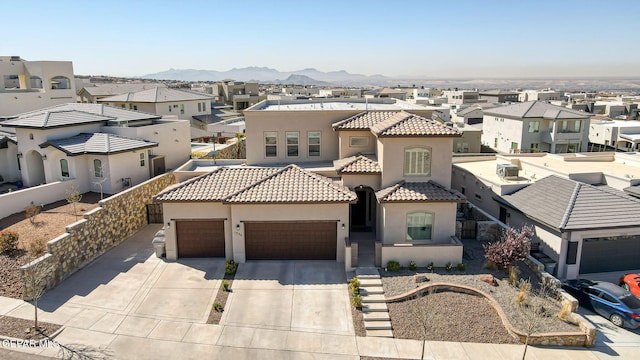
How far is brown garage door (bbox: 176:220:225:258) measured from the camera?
21828mm

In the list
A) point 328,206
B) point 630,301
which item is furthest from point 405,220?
point 630,301

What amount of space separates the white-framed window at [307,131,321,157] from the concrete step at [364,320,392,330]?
12.5 metres

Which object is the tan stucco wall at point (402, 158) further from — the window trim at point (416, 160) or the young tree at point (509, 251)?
the young tree at point (509, 251)

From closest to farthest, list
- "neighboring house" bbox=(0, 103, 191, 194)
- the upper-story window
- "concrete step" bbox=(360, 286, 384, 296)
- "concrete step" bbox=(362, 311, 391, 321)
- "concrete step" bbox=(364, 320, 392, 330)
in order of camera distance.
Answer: "concrete step" bbox=(364, 320, 392, 330) < "concrete step" bbox=(362, 311, 391, 321) < "concrete step" bbox=(360, 286, 384, 296) < "neighboring house" bbox=(0, 103, 191, 194) < the upper-story window

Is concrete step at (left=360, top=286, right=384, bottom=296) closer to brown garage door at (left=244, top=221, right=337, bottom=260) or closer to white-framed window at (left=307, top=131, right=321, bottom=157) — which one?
brown garage door at (left=244, top=221, right=337, bottom=260)

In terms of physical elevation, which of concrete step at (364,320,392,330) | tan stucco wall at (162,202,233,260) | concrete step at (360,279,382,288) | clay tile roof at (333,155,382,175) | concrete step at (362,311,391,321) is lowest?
concrete step at (364,320,392,330)

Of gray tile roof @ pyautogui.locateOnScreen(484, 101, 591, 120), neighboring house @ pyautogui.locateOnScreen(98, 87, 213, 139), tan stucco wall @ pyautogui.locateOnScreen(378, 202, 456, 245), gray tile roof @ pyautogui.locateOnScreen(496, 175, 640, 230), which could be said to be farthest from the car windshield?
neighboring house @ pyautogui.locateOnScreen(98, 87, 213, 139)

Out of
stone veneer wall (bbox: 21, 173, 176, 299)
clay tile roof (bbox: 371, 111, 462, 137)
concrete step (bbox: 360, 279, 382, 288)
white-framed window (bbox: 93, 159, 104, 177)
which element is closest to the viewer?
stone veneer wall (bbox: 21, 173, 176, 299)

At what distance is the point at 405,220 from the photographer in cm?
2142

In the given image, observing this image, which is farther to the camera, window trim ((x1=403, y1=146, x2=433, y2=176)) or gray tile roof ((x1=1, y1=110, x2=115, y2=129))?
gray tile roof ((x1=1, y1=110, x2=115, y2=129))

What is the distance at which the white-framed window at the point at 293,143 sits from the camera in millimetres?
26641

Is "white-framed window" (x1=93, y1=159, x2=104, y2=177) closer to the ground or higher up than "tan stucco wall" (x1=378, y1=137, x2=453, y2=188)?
closer to the ground

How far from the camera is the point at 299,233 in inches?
854

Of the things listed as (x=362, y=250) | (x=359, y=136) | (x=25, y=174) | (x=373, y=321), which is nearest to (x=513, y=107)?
(x=359, y=136)
